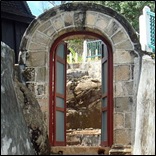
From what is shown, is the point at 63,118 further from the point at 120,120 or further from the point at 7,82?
the point at 7,82

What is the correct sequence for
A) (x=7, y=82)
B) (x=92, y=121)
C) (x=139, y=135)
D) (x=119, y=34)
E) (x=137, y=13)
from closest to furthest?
(x=7, y=82), (x=139, y=135), (x=119, y=34), (x=92, y=121), (x=137, y=13)

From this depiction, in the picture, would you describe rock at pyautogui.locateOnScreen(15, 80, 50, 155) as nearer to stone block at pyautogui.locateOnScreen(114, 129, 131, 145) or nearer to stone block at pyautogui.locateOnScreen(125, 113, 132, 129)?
stone block at pyautogui.locateOnScreen(114, 129, 131, 145)

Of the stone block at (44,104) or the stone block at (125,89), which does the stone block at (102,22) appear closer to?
the stone block at (125,89)

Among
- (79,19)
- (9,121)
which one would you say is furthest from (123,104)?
(9,121)

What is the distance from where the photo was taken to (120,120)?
24.1 feet

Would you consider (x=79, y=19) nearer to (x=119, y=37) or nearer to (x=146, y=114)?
(x=119, y=37)

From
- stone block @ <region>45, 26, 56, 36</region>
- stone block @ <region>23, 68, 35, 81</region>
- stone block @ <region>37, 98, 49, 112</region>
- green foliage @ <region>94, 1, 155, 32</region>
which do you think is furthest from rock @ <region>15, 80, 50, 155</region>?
green foliage @ <region>94, 1, 155, 32</region>

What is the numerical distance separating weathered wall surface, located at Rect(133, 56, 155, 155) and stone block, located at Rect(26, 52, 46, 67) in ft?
7.24

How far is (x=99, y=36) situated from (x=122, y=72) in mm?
859

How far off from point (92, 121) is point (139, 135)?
9.56 metres

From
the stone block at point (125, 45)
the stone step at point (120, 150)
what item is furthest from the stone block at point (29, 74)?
the stone step at point (120, 150)

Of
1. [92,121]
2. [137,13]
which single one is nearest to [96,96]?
[92,121]

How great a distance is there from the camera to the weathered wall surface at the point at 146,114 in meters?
5.64

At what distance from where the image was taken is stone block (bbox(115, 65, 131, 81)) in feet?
24.4
